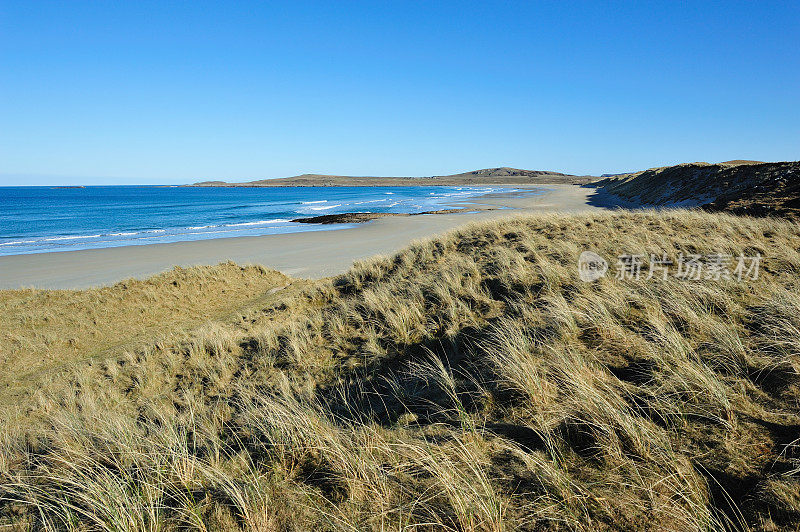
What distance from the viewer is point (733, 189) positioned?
27.3m

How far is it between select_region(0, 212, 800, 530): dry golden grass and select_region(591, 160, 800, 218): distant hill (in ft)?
41.9

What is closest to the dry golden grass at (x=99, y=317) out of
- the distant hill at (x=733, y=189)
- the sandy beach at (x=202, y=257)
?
the sandy beach at (x=202, y=257)

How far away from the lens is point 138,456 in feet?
11.1

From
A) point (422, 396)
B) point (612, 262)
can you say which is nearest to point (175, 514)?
point (422, 396)

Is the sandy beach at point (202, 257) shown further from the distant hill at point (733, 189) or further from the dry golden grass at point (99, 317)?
the distant hill at point (733, 189)

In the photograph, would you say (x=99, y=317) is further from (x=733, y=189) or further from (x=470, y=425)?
(x=733, y=189)

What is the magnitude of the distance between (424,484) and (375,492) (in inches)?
13.5

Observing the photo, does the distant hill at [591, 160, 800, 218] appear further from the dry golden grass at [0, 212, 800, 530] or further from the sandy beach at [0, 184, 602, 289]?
the dry golden grass at [0, 212, 800, 530]

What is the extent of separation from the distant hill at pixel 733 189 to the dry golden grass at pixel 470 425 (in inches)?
503

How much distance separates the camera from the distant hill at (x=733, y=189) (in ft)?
52.9

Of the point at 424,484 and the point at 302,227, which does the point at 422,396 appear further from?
the point at 302,227

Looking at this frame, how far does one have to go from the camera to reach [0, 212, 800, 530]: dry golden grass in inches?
95.2

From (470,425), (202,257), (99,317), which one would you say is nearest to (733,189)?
(470,425)

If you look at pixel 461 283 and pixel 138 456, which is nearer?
pixel 138 456
